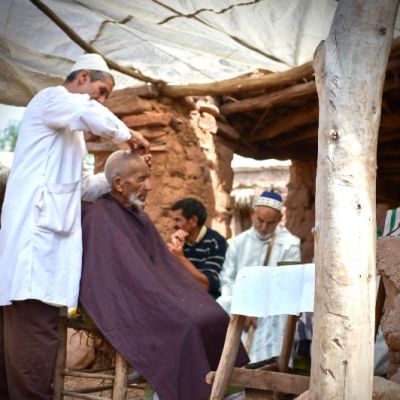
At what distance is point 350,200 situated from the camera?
85.3 inches

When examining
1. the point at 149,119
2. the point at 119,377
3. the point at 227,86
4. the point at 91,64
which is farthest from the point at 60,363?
the point at 227,86

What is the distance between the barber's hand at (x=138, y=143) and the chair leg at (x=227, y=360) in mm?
1074

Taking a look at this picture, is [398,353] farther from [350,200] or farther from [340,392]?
[350,200]

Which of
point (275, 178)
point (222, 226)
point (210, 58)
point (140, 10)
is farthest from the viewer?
point (275, 178)

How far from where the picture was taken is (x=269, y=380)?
2961mm

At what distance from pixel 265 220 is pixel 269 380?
6.98 ft

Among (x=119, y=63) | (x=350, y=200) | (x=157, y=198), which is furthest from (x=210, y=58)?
(x=350, y=200)

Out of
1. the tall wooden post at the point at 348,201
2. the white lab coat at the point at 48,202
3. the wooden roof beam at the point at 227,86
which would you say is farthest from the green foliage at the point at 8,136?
the tall wooden post at the point at 348,201

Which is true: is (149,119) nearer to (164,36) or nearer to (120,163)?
(164,36)

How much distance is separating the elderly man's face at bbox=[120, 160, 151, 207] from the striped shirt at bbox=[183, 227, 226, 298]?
1370mm

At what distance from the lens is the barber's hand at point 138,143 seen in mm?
3428

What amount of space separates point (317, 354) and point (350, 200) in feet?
1.71

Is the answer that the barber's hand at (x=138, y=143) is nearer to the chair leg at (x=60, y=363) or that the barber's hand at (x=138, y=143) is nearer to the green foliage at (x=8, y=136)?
the chair leg at (x=60, y=363)

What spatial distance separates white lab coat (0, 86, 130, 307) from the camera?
3070mm
